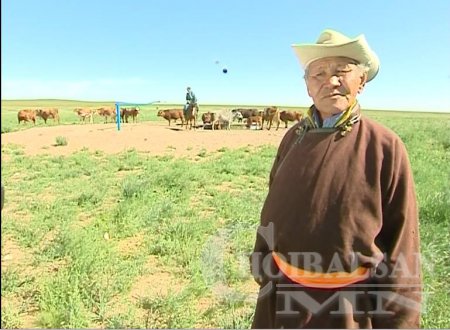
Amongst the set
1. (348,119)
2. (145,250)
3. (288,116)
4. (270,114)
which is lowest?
(145,250)

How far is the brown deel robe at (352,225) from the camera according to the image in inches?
53.4

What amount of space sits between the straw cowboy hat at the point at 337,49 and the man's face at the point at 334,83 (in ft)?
0.07

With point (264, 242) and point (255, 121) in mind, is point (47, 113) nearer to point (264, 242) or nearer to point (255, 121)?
point (255, 121)

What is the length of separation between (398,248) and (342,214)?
0.20 meters

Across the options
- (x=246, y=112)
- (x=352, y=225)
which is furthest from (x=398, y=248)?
(x=246, y=112)

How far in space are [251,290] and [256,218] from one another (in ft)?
5.33

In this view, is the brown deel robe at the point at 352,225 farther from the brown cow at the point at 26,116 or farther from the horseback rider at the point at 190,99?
the brown cow at the point at 26,116

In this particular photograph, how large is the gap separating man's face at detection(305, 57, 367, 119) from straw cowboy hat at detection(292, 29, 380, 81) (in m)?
0.02

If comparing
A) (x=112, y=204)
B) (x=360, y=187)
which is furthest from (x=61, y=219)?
(x=360, y=187)

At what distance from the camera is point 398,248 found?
4.46 feet

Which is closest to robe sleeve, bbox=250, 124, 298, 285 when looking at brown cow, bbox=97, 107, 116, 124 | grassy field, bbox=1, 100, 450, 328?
grassy field, bbox=1, 100, 450, 328

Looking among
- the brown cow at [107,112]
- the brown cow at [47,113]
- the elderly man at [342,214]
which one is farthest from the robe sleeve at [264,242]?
the brown cow at [107,112]

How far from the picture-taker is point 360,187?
136 centimetres

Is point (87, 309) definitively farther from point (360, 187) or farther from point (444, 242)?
point (444, 242)
